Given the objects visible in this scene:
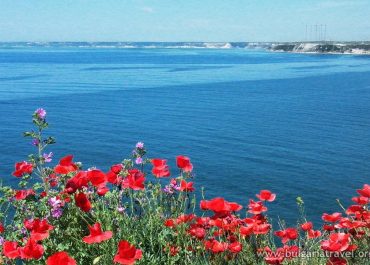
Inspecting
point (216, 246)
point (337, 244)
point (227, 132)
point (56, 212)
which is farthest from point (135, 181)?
point (227, 132)

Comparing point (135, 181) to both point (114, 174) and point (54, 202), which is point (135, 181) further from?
point (54, 202)

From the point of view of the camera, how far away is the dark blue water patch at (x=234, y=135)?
2397 cm

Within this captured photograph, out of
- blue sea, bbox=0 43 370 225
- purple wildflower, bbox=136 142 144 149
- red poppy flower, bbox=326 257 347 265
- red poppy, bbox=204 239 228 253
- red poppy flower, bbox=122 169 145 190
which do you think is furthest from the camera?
blue sea, bbox=0 43 370 225

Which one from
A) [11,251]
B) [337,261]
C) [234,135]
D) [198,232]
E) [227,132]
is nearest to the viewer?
[11,251]

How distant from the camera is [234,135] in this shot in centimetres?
3541

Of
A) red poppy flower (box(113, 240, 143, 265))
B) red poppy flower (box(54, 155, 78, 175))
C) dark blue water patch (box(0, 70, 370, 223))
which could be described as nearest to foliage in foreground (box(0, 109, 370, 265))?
red poppy flower (box(54, 155, 78, 175))

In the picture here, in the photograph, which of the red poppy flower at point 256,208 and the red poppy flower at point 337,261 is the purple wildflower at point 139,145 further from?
the red poppy flower at point 337,261

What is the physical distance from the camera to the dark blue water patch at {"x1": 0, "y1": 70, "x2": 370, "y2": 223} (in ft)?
78.6

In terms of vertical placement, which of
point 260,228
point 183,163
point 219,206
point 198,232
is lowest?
point 198,232

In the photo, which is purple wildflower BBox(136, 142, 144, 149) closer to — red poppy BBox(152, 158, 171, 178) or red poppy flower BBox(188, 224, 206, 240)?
red poppy BBox(152, 158, 171, 178)

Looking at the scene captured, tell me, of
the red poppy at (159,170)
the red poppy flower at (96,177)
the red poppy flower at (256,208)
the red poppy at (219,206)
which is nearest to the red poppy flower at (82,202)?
the red poppy flower at (96,177)

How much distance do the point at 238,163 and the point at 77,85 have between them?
4742 cm

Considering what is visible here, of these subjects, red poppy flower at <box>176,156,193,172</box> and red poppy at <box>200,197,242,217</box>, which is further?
red poppy flower at <box>176,156,193,172</box>

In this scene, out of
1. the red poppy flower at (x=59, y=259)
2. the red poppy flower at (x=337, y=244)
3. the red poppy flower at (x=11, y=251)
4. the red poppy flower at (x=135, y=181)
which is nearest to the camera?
the red poppy flower at (x=59, y=259)
